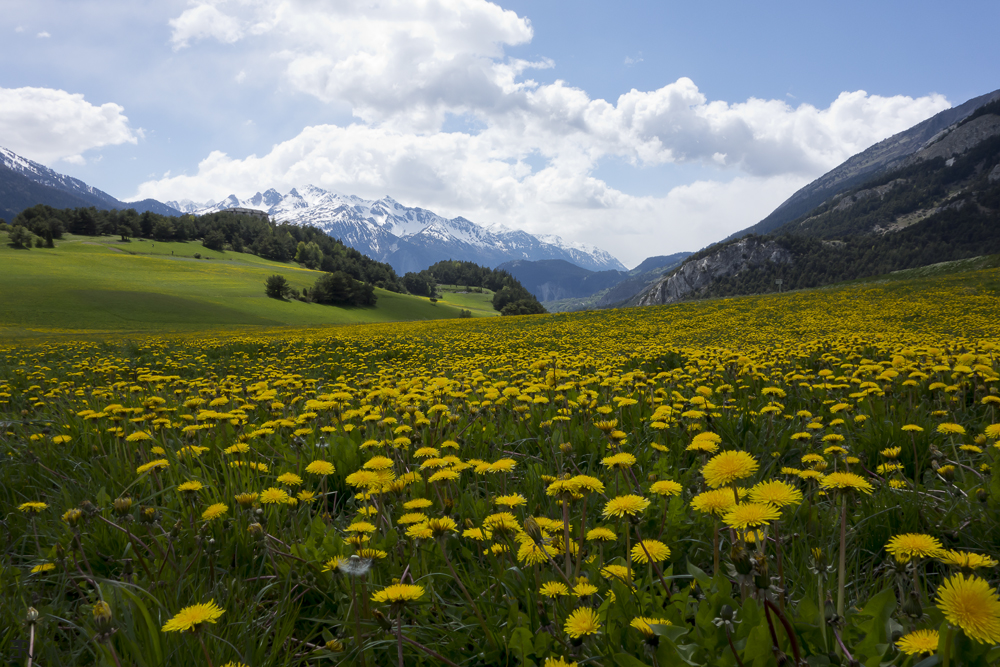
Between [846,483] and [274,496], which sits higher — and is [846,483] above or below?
above

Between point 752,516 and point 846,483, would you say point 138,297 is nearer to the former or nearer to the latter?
point 752,516

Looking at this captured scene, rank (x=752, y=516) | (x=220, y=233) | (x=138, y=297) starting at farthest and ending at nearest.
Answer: (x=220, y=233) → (x=138, y=297) → (x=752, y=516)

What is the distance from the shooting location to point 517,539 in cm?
195

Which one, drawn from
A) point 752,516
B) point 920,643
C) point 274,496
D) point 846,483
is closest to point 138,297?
point 274,496

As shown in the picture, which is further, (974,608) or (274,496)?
(274,496)

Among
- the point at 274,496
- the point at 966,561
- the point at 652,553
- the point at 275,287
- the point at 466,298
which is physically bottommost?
the point at 274,496

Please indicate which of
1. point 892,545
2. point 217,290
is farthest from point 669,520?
point 217,290

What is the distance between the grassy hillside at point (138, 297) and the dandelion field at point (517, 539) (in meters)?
38.1

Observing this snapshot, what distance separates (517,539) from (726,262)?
677 ft

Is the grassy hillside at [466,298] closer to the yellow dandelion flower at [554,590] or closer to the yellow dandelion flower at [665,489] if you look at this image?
the yellow dandelion flower at [665,489]

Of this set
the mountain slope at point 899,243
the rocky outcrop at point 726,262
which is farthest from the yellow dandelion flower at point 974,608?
the rocky outcrop at point 726,262

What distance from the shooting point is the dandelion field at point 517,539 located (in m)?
1.40

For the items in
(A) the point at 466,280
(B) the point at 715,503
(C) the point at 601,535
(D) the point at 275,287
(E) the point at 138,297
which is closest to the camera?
(B) the point at 715,503

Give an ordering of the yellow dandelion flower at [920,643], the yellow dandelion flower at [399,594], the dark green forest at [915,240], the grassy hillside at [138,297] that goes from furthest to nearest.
Result: the dark green forest at [915,240] < the grassy hillside at [138,297] < the yellow dandelion flower at [399,594] < the yellow dandelion flower at [920,643]
